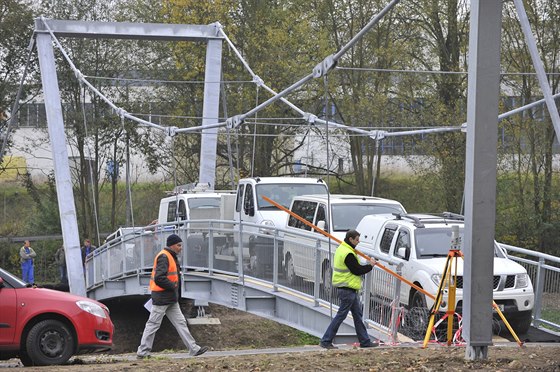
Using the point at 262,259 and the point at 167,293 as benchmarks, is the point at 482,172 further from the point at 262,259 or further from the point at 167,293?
the point at 262,259

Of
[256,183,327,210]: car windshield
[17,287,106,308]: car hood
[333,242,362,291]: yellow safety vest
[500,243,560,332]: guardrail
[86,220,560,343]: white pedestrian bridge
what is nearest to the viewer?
[17,287,106,308]: car hood

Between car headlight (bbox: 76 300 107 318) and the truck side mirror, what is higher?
the truck side mirror

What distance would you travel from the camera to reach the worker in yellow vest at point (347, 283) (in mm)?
14008

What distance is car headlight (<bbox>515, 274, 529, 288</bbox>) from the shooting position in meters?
16.2

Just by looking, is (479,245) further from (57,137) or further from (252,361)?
(57,137)

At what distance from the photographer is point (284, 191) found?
24.2 m

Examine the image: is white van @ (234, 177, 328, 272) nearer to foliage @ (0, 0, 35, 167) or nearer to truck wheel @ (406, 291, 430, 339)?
truck wheel @ (406, 291, 430, 339)

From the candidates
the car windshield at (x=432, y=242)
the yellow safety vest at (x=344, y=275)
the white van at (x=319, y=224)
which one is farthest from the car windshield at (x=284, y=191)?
the yellow safety vest at (x=344, y=275)

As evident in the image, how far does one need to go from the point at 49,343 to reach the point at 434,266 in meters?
6.03

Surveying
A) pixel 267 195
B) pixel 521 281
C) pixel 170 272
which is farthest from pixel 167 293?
pixel 267 195

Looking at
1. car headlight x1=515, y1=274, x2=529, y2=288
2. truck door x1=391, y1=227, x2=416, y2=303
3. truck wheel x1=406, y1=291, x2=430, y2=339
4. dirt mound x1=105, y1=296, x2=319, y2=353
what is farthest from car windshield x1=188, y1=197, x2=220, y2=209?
truck wheel x1=406, y1=291, x2=430, y2=339

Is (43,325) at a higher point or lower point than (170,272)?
lower

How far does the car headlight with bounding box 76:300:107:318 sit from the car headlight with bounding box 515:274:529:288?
258 inches

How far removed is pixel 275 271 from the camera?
19438mm
